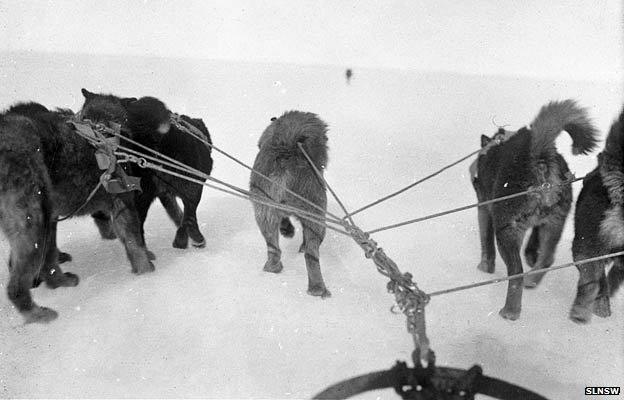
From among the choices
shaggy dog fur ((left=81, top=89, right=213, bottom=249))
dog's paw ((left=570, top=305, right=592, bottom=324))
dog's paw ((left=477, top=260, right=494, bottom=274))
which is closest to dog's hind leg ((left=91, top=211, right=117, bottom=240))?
shaggy dog fur ((left=81, top=89, right=213, bottom=249))

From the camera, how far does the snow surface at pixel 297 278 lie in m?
1.28

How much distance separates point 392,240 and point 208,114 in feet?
5.36

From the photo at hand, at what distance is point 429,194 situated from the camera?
232cm

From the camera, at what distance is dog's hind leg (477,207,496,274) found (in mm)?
1836

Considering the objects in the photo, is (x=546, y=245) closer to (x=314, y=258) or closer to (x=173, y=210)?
(x=314, y=258)

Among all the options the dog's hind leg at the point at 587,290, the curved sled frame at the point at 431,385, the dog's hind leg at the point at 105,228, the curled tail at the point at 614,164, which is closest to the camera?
the curved sled frame at the point at 431,385

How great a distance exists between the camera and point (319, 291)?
5.63ft

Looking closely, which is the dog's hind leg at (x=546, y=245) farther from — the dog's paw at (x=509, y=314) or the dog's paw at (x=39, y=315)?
the dog's paw at (x=39, y=315)

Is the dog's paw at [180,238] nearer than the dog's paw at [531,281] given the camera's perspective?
No

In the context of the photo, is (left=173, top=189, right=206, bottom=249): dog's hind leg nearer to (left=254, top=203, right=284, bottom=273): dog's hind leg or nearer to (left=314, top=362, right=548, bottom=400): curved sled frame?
(left=254, top=203, right=284, bottom=273): dog's hind leg

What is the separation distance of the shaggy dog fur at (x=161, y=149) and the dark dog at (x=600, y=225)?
156 cm

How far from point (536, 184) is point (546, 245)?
0.84ft

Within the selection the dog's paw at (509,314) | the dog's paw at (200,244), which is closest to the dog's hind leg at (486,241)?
the dog's paw at (509,314)

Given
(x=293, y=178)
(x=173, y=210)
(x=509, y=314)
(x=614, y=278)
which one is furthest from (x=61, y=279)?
(x=614, y=278)
